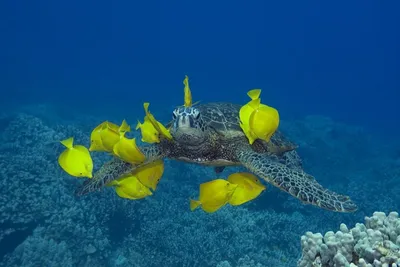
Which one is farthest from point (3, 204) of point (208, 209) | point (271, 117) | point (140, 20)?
point (140, 20)

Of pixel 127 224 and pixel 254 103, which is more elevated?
pixel 254 103

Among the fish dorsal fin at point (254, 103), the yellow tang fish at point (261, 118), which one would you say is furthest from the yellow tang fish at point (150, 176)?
the fish dorsal fin at point (254, 103)

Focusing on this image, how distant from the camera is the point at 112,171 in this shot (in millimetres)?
4574

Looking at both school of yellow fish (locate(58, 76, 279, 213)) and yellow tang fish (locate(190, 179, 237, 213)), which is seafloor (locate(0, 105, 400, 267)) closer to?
school of yellow fish (locate(58, 76, 279, 213))

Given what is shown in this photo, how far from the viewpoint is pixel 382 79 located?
9962 centimetres

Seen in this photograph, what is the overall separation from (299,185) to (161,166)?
1.82 m

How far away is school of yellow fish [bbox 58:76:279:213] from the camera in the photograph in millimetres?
3545

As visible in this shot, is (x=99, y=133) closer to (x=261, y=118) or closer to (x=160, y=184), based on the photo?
(x=261, y=118)

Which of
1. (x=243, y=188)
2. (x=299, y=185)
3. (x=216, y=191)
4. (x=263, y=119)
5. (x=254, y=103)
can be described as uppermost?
(x=254, y=103)

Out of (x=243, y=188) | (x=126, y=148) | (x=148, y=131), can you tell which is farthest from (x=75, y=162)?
(x=243, y=188)

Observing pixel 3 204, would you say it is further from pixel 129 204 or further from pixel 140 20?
pixel 140 20

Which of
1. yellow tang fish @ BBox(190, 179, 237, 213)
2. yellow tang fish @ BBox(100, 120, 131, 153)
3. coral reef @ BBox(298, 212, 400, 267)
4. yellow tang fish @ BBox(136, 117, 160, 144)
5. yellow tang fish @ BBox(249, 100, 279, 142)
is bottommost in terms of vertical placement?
coral reef @ BBox(298, 212, 400, 267)

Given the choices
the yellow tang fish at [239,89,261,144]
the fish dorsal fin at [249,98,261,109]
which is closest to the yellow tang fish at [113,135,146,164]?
the yellow tang fish at [239,89,261,144]

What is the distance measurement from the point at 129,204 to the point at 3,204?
2.72 meters
